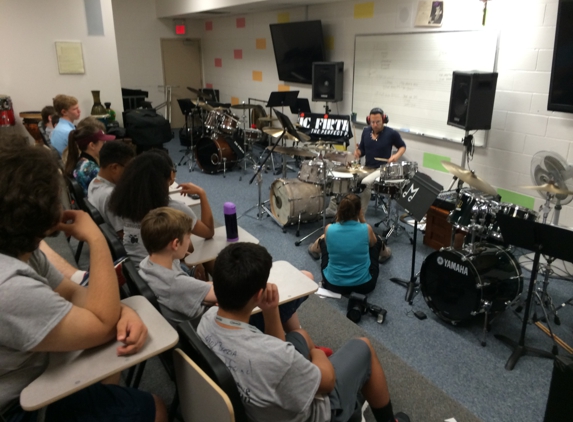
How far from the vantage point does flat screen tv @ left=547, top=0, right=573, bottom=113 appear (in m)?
3.45

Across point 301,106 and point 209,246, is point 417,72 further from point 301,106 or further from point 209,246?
point 209,246

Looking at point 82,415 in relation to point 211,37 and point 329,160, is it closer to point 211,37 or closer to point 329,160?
point 329,160

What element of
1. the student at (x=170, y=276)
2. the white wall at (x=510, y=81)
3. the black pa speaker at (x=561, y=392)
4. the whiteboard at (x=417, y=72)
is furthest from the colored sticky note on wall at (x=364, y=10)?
the black pa speaker at (x=561, y=392)

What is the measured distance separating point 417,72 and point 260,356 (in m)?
4.67

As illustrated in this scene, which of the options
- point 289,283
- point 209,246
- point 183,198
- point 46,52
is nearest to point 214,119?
point 46,52

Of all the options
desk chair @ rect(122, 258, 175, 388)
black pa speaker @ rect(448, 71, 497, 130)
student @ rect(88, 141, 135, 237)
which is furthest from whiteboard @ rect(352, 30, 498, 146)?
desk chair @ rect(122, 258, 175, 388)

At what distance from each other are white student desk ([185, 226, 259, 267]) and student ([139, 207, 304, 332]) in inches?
13.5

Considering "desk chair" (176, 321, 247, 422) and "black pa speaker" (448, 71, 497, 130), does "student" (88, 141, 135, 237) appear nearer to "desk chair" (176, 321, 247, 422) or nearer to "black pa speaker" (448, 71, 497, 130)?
"desk chair" (176, 321, 247, 422)

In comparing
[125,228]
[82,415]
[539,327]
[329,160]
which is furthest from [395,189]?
[82,415]

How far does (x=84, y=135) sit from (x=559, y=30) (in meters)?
3.97

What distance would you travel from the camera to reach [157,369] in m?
2.48

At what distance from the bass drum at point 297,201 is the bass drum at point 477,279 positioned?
1767mm

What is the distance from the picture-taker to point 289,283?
2012 mm

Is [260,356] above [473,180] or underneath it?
underneath
